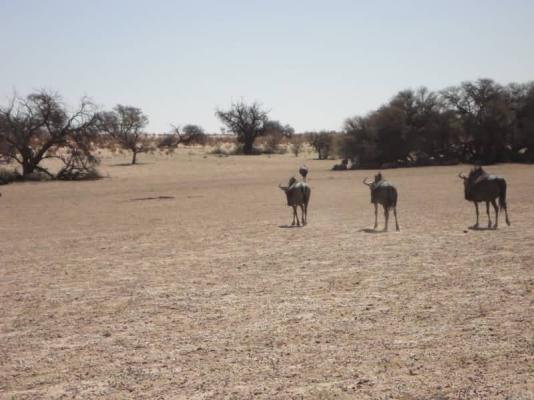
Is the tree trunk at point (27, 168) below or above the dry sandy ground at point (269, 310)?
above

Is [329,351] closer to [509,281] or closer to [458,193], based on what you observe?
[509,281]

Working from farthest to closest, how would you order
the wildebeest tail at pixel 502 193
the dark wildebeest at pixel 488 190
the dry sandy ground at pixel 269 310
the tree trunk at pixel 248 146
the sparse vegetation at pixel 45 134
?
the tree trunk at pixel 248 146 → the sparse vegetation at pixel 45 134 → the dark wildebeest at pixel 488 190 → the wildebeest tail at pixel 502 193 → the dry sandy ground at pixel 269 310

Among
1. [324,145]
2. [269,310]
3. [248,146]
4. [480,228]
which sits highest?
[248,146]

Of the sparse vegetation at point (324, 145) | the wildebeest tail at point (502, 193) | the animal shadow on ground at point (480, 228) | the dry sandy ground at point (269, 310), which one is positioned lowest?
the dry sandy ground at point (269, 310)

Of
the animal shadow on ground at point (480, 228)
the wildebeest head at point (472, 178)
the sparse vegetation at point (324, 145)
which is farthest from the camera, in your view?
the sparse vegetation at point (324, 145)

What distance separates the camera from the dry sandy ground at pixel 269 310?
6207 mm

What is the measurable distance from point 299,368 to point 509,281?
4785 mm

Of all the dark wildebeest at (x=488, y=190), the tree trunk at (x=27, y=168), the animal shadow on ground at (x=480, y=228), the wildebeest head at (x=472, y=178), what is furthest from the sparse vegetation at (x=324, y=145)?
the animal shadow on ground at (x=480, y=228)

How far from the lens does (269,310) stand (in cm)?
870

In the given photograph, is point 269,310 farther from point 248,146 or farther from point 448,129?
point 248,146

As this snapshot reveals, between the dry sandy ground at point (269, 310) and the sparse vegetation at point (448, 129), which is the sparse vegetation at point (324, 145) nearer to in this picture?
the sparse vegetation at point (448, 129)

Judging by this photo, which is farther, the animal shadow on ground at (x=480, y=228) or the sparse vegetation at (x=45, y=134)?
the sparse vegetation at (x=45, y=134)

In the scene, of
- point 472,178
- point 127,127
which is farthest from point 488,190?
point 127,127

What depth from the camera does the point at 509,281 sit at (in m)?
9.82
